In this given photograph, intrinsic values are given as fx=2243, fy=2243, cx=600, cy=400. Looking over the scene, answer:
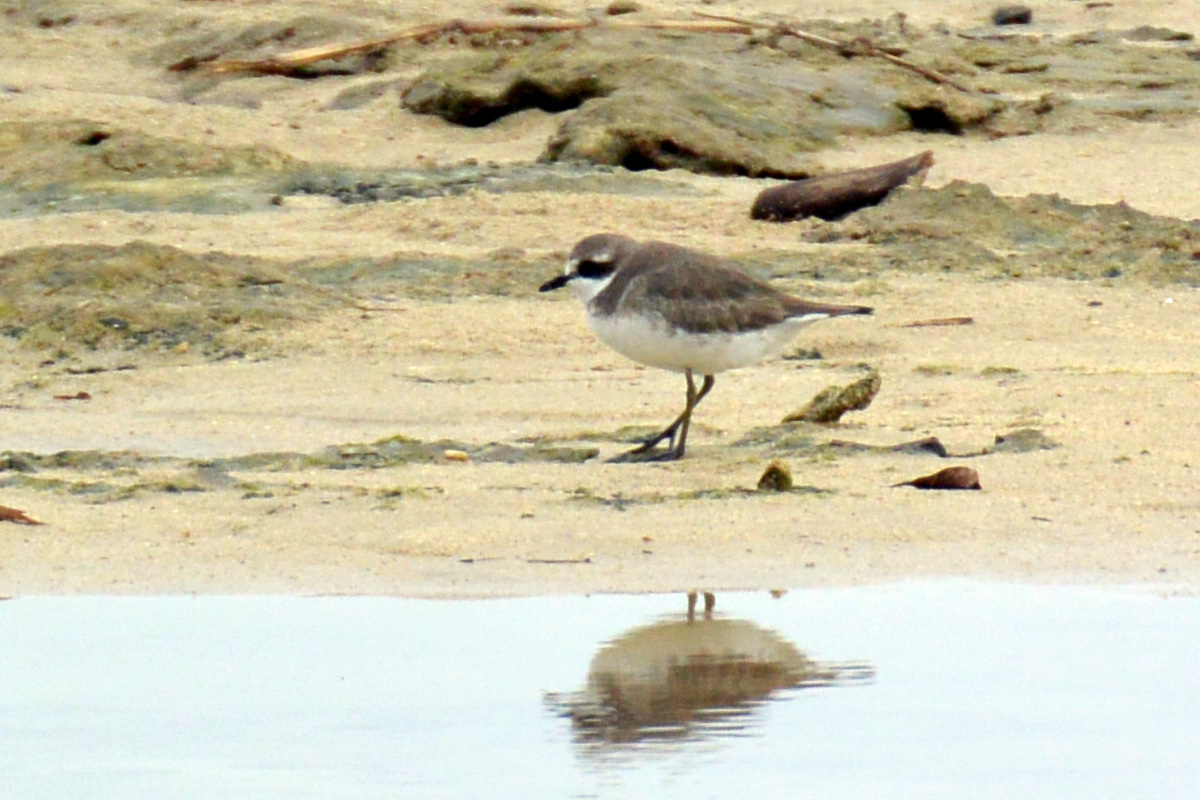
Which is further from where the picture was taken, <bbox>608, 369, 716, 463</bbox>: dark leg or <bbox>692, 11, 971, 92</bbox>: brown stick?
<bbox>692, 11, 971, 92</bbox>: brown stick

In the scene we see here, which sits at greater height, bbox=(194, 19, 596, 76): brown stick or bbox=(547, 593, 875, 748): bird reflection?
bbox=(547, 593, 875, 748): bird reflection

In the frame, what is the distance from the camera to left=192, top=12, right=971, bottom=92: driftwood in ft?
44.8

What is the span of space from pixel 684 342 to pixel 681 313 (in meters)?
0.09

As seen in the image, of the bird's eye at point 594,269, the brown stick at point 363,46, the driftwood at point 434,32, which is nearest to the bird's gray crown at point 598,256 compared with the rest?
the bird's eye at point 594,269

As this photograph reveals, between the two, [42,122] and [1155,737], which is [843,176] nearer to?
[42,122]

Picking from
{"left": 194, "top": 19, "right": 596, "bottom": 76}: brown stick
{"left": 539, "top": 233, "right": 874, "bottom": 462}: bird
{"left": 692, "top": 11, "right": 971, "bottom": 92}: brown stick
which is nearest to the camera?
{"left": 539, "top": 233, "right": 874, "bottom": 462}: bird

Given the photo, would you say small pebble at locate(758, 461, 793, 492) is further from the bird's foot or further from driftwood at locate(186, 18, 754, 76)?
driftwood at locate(186, 18, 754, 76)

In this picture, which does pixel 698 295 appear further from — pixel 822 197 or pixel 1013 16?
pixel 1013 16

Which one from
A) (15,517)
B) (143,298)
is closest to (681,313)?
(15,517)

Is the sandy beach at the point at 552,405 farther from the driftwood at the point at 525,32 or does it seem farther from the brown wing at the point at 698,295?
the driftwood at the point at 525,32

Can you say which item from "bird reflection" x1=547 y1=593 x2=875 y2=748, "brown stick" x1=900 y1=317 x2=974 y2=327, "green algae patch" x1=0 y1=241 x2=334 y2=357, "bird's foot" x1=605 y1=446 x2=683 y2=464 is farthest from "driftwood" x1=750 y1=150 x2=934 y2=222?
"bird reflection" x1=547 y1=593 x2=875 y2=748

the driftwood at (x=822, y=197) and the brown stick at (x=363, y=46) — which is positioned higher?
the driftwood at (x=822, y=197)

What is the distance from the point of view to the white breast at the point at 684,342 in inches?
265

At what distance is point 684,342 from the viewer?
22.1ft
